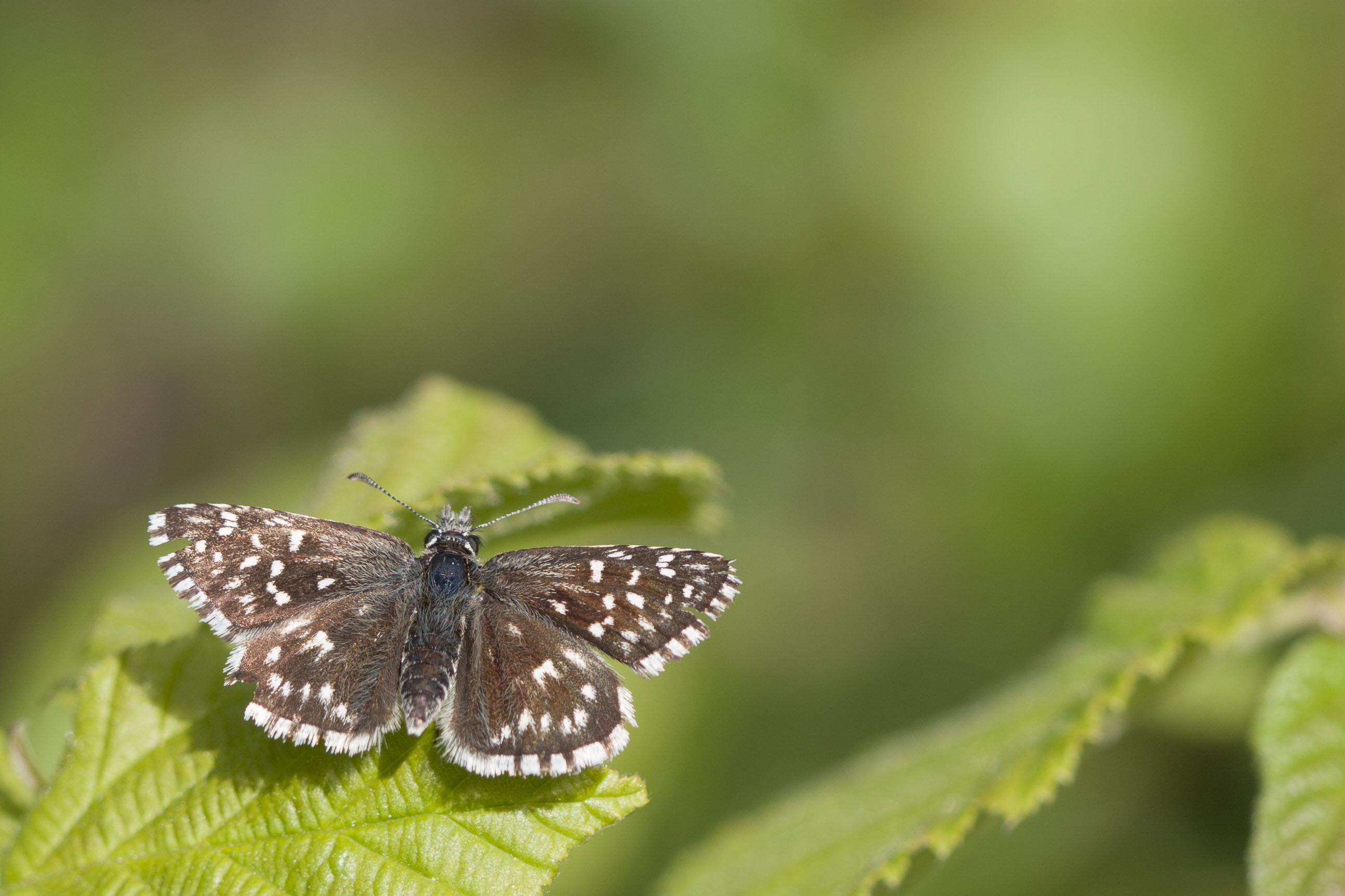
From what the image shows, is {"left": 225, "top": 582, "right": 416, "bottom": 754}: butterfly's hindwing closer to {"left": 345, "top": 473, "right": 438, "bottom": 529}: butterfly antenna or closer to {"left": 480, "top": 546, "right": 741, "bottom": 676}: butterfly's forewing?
{"left": 345, "top": 473, "right": 438, "bottom": 529}: butterfly antenna

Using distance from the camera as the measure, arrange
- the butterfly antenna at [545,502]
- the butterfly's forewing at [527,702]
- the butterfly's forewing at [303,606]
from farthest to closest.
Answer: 1. the butterfly antenna at [545,502]
2. the butterfly's forewing at [303,606]
3. the butterfly's forewing at [527,702]

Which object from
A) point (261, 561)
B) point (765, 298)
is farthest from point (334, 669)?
point (765, 298)

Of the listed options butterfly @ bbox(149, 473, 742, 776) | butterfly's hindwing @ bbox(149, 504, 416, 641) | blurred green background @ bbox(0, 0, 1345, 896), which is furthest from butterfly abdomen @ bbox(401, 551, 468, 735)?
blurred green background @ bbox(0, 0, 1345, 896)

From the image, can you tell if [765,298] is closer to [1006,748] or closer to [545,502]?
[1006,748]

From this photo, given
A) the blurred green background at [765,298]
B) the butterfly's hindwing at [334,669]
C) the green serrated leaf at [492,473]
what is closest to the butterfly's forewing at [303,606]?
the butterfly's hindwing at [334,669]

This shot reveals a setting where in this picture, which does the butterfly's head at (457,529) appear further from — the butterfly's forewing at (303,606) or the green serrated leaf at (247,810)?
the green serrated leaf at (247,810)

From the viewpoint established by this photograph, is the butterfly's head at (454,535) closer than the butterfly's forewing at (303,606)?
No
